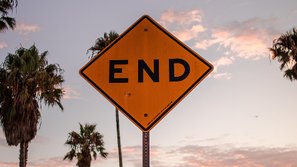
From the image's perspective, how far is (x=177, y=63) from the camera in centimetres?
421

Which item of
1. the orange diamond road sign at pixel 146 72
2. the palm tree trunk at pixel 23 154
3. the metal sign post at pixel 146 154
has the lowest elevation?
the palm tree trunk at pixel 23 154

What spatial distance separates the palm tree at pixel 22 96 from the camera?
A: 2445cm

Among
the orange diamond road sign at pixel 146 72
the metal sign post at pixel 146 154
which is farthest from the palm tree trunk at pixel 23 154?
the metal sign post at pixel 146 154

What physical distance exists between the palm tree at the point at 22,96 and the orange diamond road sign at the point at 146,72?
2130 cm

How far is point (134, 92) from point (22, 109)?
Result: 2190 cm

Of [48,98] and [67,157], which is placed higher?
[48,98]

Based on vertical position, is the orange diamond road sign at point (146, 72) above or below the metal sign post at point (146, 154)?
above

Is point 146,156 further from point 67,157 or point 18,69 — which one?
point 67,157

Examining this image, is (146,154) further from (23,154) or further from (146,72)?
(23,154)

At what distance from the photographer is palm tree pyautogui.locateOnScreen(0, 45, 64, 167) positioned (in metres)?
24.5

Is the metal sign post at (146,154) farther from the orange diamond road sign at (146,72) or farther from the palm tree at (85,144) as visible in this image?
the palm tree at (85,144)

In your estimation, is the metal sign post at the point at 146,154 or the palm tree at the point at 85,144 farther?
the palm tree at the point at 85,144

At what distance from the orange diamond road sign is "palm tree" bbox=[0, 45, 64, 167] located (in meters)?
21.3

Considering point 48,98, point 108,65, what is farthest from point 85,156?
point 108,65
